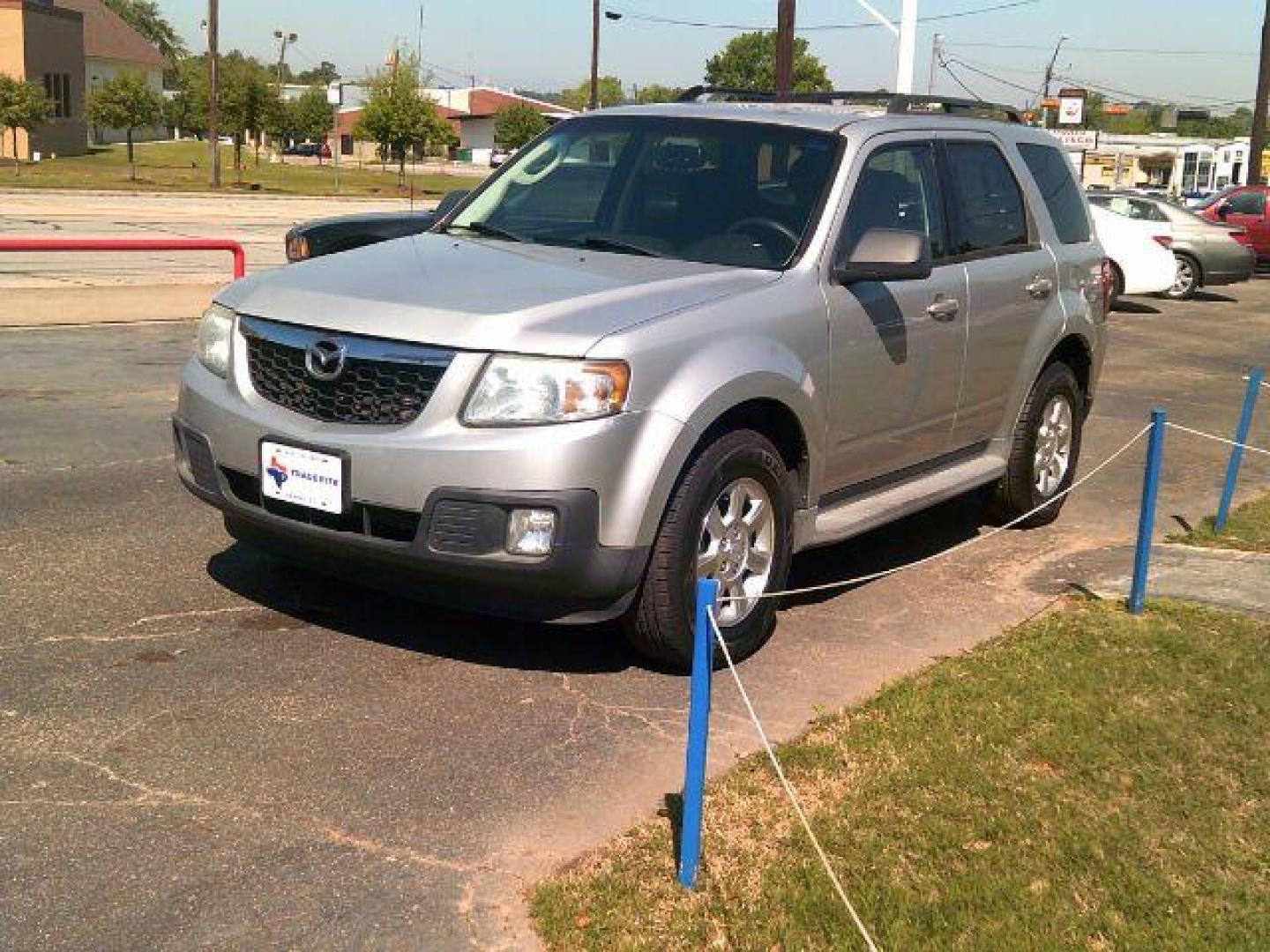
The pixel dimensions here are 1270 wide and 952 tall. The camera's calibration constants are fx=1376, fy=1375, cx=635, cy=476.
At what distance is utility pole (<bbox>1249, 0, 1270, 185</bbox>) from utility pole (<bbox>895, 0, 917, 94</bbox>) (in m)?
21.8

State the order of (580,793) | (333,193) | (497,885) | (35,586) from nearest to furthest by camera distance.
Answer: (497,885) < (580,793) < (35,586) < (333,193)

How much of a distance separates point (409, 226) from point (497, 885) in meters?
6.62

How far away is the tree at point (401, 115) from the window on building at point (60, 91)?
17.4 metres

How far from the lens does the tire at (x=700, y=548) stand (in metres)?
4.37

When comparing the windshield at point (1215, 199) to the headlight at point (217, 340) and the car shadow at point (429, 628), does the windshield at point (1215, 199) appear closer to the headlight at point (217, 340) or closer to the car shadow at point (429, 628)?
the car shadow at point (429, 628)

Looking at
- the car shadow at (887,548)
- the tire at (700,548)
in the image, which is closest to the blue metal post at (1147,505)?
the car shadow at (887,548)

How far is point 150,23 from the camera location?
151m

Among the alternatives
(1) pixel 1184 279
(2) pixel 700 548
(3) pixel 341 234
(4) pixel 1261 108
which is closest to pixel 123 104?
(4) pixel 1261 108

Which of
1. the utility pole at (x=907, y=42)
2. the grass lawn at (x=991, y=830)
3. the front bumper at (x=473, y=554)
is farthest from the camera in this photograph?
the utility pole at (x=907, y=42)

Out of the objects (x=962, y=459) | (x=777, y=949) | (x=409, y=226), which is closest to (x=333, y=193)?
(x=409, y=226)

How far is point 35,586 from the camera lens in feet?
17.1

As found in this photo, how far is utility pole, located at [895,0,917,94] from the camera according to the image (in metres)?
18.8

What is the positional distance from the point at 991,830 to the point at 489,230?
3.19 metres

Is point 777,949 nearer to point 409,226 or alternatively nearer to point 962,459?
point 962,459
